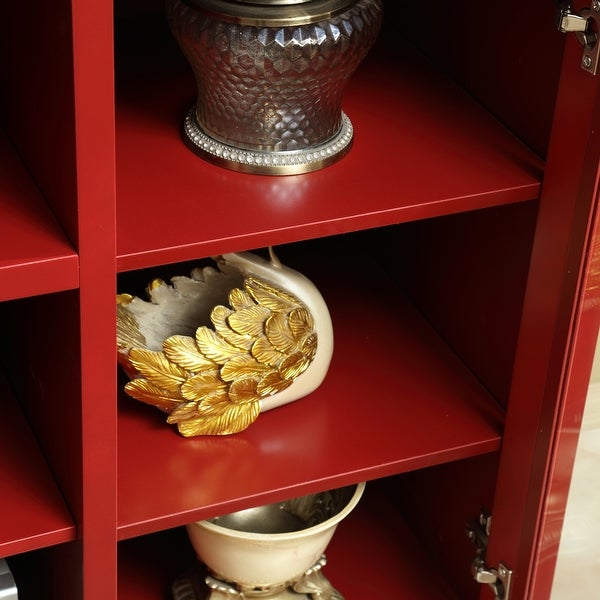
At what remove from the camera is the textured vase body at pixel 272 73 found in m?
1.03

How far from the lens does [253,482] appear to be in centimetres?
119

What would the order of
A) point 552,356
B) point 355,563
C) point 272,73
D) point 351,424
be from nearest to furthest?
1. point 272,73
2. point 552,356
3. point 351,424
4. point 355,563

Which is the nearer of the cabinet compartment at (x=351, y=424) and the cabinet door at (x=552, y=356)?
the cabinet door at (x=552, y=356)

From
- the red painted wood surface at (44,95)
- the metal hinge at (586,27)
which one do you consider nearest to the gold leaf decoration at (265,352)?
the red painted wood surface at (44,95)

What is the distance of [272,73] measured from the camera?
1050 mm

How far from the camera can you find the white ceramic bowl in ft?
4.23

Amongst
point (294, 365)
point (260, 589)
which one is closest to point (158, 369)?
point (294, 365)

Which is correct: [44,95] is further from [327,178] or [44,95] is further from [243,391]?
[243,391]

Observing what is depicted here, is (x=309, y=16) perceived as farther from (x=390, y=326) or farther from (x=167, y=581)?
(x=167, y=581)

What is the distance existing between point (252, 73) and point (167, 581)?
67cm

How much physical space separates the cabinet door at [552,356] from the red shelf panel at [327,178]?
48 mm

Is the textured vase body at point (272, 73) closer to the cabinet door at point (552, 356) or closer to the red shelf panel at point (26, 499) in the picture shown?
the cabinet door at point (552, 356)

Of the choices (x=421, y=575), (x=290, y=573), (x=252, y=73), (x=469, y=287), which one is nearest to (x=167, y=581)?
(x=290, y=573)

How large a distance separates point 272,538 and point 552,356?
1.14 ft
